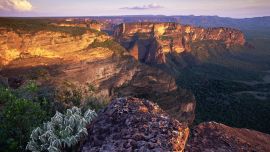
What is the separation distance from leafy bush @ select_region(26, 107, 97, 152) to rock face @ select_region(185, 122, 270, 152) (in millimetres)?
2972

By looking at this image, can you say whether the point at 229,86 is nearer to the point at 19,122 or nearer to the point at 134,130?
the point at 19,122

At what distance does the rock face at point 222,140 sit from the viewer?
982 cm

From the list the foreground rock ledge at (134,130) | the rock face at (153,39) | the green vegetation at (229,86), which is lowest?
the green vegetation at (229,86)

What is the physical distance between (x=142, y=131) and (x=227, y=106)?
82678 millimetres

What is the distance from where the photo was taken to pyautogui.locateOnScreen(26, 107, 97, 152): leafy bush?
8766mm

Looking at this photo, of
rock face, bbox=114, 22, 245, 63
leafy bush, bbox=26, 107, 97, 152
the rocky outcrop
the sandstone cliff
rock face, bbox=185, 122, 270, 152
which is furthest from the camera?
rock face, bbox=114, 22, 245, 63

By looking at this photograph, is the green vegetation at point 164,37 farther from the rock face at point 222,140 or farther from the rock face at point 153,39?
the rock face at point 222,140

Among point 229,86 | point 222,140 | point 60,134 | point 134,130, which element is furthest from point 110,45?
point 134,130

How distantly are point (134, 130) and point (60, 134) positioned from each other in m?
2.28

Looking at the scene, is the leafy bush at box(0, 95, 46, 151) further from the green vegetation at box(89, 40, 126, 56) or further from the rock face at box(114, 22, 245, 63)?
the rock face at box(114, 22, 245, 63)

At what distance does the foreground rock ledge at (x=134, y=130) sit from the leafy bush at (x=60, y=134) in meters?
0.49

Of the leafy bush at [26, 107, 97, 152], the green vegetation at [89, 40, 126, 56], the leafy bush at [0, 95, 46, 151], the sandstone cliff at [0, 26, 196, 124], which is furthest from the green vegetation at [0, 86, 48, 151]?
the green vegetation at [89, 40, 126, 56]

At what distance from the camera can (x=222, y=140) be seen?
10.5 meters

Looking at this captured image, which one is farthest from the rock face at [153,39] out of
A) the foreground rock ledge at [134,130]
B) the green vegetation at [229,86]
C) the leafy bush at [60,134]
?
the foreground rock ledge at [134,130]
